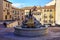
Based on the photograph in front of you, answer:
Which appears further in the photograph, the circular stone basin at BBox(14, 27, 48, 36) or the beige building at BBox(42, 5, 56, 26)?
the beige building at BBox(42, 5, 56, 26)

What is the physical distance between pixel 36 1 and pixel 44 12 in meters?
12.4

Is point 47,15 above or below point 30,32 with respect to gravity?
above

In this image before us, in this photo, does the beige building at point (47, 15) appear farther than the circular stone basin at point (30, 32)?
Yes

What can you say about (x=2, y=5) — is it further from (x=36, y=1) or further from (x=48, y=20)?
(x=48, y=20)

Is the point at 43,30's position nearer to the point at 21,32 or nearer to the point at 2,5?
the point at 21,32

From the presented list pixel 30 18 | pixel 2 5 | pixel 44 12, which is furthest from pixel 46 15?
pixel 30 18

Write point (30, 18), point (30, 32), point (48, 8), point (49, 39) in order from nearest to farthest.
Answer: point (49, 39)
point (30, 32)
point (30, 18)
point (48, 8)

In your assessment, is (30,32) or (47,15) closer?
(30,32)

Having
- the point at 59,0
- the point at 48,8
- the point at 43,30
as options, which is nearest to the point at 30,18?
the point at 43,30

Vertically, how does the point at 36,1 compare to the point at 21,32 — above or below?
above

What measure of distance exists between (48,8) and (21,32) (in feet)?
47.5

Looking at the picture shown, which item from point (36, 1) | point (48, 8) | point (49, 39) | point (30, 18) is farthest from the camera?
point (48, 8)

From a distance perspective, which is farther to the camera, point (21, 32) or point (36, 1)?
point (36, 1)

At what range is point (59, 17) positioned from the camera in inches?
275
